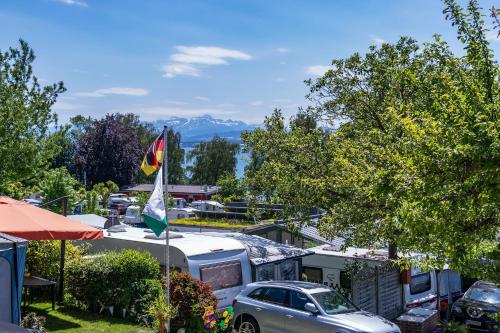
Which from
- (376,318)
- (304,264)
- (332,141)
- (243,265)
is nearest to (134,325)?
(243,265)

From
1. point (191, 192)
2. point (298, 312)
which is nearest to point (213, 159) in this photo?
point (191, 192)

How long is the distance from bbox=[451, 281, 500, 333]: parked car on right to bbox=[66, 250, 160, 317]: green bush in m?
7.54

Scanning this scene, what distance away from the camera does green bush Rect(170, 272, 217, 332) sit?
10367 mm

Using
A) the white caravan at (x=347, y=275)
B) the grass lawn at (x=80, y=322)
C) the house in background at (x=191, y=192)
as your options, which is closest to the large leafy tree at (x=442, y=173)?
the white caravan at (x=347, y=275)

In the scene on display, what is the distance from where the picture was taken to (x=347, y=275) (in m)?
14.0

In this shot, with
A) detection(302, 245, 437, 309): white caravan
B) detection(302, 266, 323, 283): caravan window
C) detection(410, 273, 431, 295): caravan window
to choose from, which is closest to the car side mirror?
detection(302, 245, 437, 309): white caravan

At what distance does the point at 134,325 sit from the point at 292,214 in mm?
5735

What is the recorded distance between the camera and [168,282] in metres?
9.78

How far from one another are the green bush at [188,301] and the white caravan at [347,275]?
5.02 metres

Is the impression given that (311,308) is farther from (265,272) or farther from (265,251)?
(265,251)

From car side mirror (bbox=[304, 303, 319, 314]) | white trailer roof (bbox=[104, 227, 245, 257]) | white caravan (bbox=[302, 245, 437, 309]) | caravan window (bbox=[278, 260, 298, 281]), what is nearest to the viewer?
car side mirror (bbox=[304, 303, 319, 314])

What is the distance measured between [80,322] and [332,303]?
529 centimetres

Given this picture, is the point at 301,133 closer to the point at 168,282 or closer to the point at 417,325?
the point at 417,325

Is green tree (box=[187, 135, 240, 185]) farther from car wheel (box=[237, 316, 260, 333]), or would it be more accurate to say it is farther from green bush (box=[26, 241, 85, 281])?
car wheel (box=[237, 316, 260, 333])
